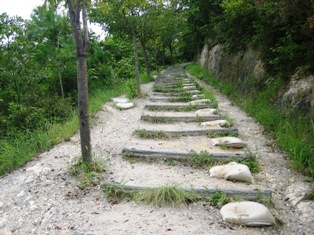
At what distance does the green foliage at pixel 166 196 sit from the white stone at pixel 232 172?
0.59 metres

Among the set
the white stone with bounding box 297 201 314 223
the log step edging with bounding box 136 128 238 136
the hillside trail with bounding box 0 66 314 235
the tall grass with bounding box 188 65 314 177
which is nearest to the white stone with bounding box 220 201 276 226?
the hillside trail with bounding box 0 66 314 235

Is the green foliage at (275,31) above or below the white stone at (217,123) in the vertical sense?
above

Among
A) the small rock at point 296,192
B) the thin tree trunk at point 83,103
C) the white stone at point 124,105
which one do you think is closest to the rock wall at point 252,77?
the small rock at point 296,192

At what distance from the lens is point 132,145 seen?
421 cm

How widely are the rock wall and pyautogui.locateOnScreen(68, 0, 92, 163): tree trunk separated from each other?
324cm

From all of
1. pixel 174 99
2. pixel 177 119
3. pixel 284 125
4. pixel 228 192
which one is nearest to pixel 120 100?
pixel 174 99

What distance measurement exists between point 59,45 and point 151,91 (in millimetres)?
3111

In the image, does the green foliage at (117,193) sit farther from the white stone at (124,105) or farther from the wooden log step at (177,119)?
the white stone at (124,105)

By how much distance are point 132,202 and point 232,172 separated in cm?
122

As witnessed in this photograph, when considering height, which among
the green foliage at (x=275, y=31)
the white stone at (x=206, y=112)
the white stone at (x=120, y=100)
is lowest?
the white stone at (x=206, y=112)

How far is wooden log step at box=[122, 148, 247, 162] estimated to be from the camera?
3613 millimetres

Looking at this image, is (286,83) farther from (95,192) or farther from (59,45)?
(59,45)

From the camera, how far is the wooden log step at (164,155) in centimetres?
361

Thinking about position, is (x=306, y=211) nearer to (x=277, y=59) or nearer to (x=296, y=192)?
(x=296, y=192)
